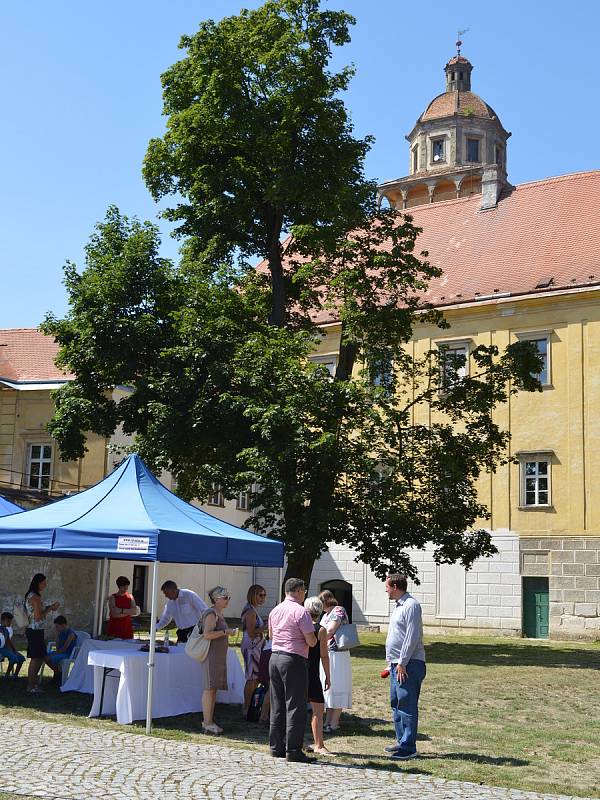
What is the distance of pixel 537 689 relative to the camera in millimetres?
17062

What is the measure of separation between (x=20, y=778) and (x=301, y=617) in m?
3.03

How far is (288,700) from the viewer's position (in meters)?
10.1

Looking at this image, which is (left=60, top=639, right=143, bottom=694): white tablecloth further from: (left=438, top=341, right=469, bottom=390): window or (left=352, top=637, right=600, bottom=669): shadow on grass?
(left=438, top=341, right=469, bottom=390): window

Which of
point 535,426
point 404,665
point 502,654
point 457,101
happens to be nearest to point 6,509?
point 404,665

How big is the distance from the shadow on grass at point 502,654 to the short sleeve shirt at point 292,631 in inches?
→ 479

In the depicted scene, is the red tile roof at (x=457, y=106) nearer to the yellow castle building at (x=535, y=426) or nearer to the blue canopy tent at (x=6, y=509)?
the yellow castle building at (x=535, y=426)

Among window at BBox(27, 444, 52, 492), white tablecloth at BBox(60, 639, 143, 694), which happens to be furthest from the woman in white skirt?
window at BBox(27, 444, 52, 492)

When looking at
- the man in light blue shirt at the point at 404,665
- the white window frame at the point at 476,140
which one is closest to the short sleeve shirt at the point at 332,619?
the man in light blue shirt at the point at 404,665

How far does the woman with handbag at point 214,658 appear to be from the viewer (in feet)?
38.9

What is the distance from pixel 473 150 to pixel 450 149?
6.12 ft

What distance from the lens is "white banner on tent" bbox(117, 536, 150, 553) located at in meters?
12.1

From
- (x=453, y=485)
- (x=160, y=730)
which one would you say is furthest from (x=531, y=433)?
(x=160, y=730)

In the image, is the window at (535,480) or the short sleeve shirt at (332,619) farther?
the window at (535,480)

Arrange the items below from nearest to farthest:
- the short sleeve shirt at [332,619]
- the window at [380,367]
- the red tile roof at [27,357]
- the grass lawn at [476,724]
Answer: the grass lawn at [476,724], the short sleeve shirt at [332,619], the window at [380,367], the red tile roof at [27,357]
